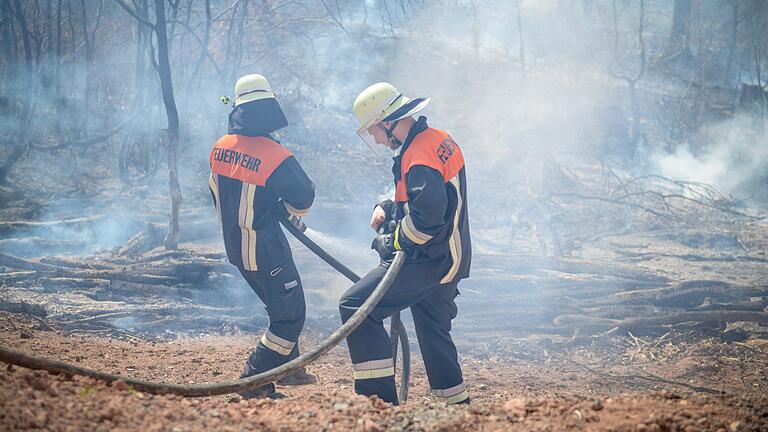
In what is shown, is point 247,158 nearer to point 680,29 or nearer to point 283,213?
point 283,213

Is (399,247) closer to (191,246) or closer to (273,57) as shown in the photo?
(191,246)

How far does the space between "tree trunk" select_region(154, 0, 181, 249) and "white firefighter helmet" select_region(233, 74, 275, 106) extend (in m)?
2.67

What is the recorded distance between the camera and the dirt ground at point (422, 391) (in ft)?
9.61

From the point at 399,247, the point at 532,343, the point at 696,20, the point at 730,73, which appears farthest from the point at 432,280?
the point at 696,20

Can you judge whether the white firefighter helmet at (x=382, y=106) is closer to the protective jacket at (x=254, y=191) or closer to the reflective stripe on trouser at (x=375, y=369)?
the protective jacket at (x=254, y=191)

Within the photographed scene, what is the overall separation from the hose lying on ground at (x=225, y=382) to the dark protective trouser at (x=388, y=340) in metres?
0.14

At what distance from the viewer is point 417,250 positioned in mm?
4152

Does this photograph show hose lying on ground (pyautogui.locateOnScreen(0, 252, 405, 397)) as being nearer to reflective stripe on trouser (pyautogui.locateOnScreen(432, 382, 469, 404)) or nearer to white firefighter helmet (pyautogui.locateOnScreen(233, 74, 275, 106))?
reflective stripe on trouser (pyautogui.locateOnScreen(432, 382, 469, 404))

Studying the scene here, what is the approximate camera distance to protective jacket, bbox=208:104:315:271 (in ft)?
15.5

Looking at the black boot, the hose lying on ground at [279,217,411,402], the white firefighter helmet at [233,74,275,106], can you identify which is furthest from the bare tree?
the black boot

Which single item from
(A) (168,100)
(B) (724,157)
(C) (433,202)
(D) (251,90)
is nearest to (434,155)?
(C) (433,202)

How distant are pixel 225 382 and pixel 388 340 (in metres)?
1.08

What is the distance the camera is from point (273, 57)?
46.1ft

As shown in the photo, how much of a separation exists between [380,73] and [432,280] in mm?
15764
